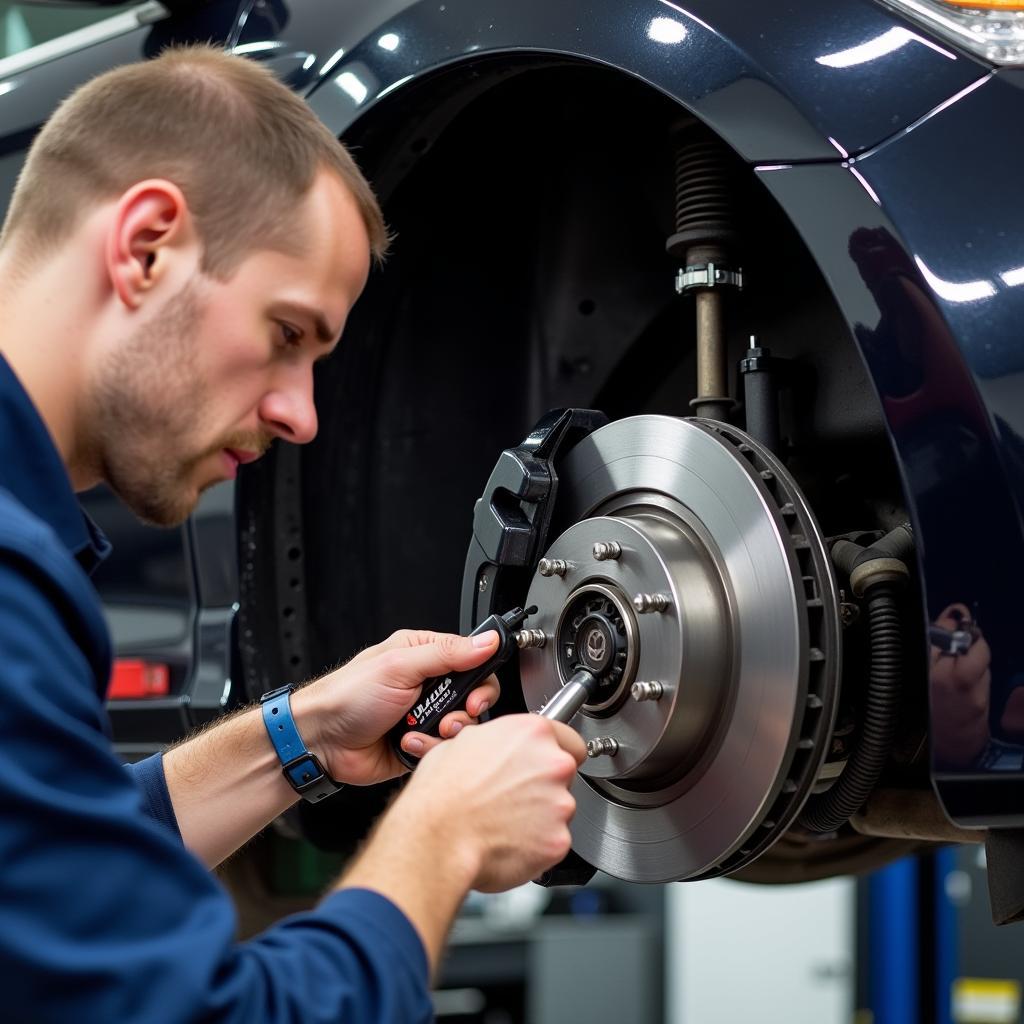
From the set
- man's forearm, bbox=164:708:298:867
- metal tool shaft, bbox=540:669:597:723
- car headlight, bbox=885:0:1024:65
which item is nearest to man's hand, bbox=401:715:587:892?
metal tool shaft, bbox=540:669:597:723

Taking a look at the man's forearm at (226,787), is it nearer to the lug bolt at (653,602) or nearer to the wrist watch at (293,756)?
the wrist watch at (293,756)

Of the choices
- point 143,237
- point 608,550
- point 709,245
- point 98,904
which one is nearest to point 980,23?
point 709,245

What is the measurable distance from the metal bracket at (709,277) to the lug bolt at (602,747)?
348mm

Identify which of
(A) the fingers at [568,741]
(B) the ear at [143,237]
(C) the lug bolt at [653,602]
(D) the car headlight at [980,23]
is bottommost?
(A) the fingers at [568,741]

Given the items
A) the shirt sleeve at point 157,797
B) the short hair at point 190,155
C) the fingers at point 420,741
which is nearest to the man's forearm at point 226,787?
the shirt sleeve at point 157,797

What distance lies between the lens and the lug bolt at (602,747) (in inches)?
37.6

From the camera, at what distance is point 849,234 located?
82 cm

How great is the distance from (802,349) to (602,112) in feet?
1.01

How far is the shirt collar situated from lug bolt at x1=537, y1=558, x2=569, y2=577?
37 centimetres

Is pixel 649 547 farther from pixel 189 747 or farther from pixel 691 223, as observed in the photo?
pixel 189 747

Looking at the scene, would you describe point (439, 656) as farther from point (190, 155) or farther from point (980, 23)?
point (980, 23)

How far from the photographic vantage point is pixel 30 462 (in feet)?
2.31

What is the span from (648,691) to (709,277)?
0.33 metres

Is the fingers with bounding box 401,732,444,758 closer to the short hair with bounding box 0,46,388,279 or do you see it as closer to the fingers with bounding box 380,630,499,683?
the fingers with bounding box 380,630,499,683
